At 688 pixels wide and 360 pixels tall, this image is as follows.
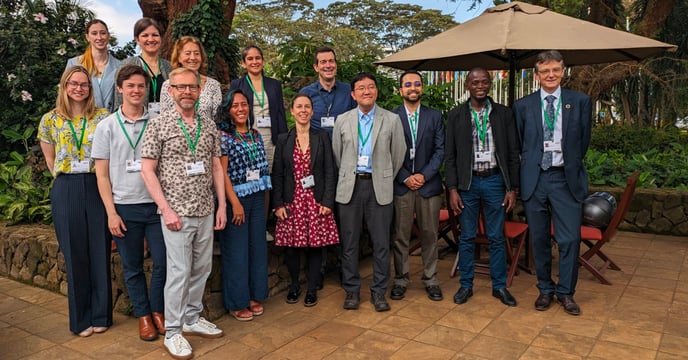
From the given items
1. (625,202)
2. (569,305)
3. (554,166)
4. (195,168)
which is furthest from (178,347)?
(625,202)

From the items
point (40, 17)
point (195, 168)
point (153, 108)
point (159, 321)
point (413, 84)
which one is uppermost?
point (40, 17)

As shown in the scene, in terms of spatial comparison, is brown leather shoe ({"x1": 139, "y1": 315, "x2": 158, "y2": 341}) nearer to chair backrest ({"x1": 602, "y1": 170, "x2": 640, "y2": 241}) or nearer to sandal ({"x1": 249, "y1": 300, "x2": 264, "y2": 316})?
sandal ({"x1": 249, "y1": 300, "x2": 264, "y2": 316})

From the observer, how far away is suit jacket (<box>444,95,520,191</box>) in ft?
12.5

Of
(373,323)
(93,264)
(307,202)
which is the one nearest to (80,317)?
(93,264)

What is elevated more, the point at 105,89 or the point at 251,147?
the point at 105,89

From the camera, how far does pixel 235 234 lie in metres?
3.67

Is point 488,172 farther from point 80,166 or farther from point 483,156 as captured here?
point 80,166

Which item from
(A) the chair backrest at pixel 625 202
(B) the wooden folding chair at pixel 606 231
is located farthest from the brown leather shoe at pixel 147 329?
(A) the chair backrest at pixel 625 202

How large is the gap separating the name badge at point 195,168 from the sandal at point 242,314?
1180 mm

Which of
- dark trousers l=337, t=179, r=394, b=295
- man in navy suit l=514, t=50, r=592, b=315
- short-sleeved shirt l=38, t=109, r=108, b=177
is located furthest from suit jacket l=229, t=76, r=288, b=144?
man in navy suit l=514, t=50, r=592, b=315

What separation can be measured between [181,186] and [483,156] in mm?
2090

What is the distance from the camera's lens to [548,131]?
145 inches

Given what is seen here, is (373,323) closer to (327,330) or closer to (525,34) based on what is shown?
(327,330)

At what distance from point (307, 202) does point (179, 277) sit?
1138 millimetres
